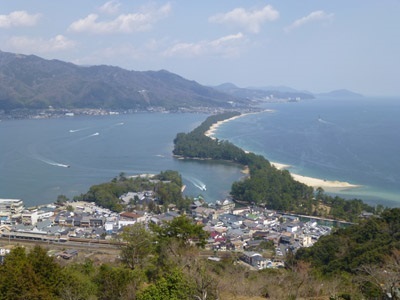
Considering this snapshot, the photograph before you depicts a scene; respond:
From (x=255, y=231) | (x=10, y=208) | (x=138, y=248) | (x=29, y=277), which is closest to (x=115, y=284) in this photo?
(x=29, y=277)

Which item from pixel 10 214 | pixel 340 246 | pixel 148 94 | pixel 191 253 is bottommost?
pixel 10 214

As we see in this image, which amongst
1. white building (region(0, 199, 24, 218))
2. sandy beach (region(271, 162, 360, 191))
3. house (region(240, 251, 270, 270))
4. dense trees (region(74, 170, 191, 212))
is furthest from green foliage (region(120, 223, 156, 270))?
sandy beach (region(271, 162, 360, 191))

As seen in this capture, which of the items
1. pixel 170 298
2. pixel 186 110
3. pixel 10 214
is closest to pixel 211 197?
pixel 10 214

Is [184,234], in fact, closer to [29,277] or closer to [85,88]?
[29,277]

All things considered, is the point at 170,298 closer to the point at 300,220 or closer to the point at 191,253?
the point at 191,253

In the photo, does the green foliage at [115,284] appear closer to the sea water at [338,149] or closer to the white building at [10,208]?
the white building at [10,208]

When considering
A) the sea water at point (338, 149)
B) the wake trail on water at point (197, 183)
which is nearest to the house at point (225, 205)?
the wake trail on water at point (197, 183)

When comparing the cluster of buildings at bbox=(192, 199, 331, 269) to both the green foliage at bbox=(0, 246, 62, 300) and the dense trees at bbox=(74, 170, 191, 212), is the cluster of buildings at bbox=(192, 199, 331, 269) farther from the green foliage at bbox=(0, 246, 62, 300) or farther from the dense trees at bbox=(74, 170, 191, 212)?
the green foliage at bbox=(0, 246, 62, 300)
